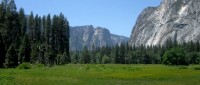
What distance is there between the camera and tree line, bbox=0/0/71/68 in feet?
354

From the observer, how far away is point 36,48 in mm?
130500

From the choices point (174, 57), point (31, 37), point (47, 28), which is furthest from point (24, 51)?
point (174, 57)

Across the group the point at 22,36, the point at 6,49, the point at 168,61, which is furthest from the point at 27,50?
the point at 168,61

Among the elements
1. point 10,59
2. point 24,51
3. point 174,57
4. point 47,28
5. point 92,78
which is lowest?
point 92,78

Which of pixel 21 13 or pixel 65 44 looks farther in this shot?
pixel 65 44

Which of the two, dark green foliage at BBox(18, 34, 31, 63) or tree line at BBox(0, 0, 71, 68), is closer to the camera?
tree line at BBox(0, 0, 71, 68)

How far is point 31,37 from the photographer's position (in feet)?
464

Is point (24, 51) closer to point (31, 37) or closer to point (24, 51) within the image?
point (24, 51)

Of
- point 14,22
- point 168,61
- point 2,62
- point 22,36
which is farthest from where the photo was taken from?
point 168,61

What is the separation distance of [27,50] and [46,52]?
45.6 feet

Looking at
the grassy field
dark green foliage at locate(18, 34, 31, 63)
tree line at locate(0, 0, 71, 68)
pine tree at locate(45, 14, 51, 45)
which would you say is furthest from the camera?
pine tree at locate(45, 14, 51, 45)

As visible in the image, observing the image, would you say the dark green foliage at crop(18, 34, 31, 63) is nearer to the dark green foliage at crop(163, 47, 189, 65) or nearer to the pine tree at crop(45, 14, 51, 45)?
the pine tree at crop(45, 14, 51, 45)

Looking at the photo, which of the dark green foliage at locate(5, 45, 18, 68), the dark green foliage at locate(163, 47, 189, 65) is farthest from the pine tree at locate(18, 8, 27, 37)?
the dark green foliage at locate(163, 47, 189, 65)

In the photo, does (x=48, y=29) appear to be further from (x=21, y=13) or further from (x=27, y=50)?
(x=27, y=50)
